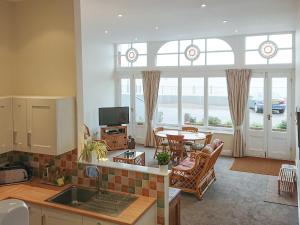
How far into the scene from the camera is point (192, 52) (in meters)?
8.85

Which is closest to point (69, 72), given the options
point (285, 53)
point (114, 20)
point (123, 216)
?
point (123, 216)

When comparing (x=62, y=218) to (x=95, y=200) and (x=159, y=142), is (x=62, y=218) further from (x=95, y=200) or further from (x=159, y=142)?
(x=159, y=142)

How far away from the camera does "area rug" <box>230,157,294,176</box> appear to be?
694 centimetres

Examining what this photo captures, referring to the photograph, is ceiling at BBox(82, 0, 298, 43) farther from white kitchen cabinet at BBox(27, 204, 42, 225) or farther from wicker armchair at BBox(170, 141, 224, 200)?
white kitchen cabinet at BBox(27, 204, 42, 225)

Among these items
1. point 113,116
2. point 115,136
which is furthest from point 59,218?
point 113,116

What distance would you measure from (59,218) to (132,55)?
293 inches

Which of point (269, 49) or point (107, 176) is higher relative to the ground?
point (269, 49)

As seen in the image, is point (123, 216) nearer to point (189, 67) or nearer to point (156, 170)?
point (156, 170)

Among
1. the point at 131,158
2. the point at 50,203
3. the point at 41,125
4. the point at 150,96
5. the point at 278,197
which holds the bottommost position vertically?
the point at 278,197

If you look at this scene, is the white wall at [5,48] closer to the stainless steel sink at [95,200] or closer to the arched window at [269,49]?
the stainless steel sink at [95,200]

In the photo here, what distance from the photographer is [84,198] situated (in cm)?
336

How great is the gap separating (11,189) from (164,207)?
5.66 feet

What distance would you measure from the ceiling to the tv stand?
281 cm

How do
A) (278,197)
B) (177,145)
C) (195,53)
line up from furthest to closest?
(195,53), (177,145), (278,197)
